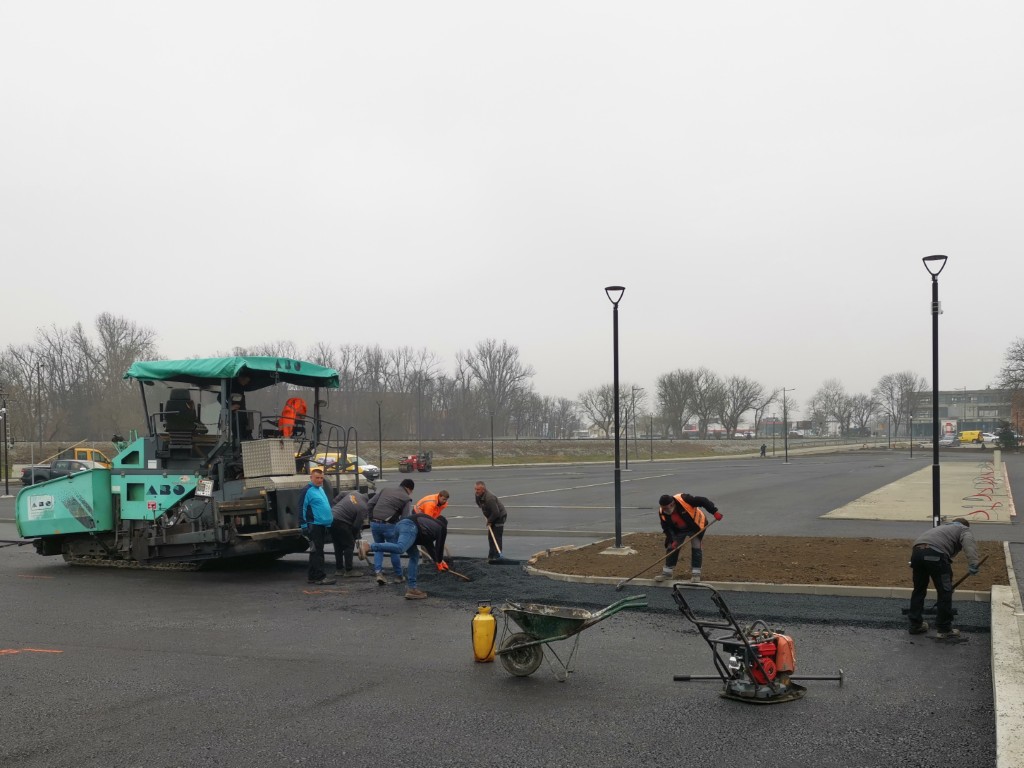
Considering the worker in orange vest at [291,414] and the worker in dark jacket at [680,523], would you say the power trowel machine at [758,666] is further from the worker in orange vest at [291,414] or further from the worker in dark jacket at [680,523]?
the worker in orange vest at [291,414]

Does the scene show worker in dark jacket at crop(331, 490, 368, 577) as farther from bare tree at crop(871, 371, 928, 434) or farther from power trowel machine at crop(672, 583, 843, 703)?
bare tree at crop(871, 371, 928, 434)

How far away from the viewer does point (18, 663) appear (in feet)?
25.3

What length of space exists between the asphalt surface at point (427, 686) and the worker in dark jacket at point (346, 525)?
88 cm

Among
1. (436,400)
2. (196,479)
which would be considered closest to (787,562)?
(196,479)

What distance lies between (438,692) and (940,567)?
4.97 metres

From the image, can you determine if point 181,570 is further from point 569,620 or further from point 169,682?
point 569,620

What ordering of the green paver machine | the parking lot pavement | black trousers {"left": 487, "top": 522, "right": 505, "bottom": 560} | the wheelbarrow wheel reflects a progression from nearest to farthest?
the parking lot pavement, the wheelbarrow wheel, the green paver machine, black trousers {"left": 487, "top": 522, "right": 505, "bottom": 560}

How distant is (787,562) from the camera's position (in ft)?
41.1

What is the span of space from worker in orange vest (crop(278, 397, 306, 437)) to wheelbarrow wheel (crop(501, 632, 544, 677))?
24.0 ft

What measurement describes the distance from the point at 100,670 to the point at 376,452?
58417mm

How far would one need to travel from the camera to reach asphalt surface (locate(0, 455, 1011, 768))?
5.38 m

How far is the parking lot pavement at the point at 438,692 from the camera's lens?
536 centimetres

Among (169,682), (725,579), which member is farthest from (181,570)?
(725,579)

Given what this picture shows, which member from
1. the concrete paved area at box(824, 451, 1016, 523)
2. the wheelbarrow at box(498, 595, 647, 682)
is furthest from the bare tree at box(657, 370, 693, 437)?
the wheelbarrow at box(498, 595, 647, 682)
